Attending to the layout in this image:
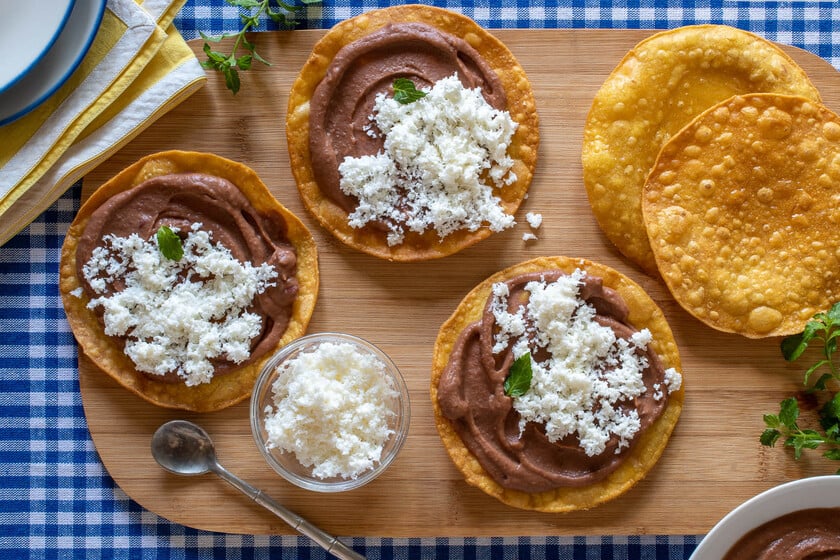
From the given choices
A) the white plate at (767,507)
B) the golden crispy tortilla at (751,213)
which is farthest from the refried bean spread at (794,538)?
the golden crispy tortilla at (751,213)

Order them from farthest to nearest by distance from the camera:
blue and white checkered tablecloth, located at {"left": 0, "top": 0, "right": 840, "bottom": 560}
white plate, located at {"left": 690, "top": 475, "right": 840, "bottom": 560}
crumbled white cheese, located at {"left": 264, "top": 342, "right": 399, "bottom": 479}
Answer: blue and white checkered tablecloth, located at {"left": 0, "top": 0, "right": 840, "bottom": 560} < crumbled white cheese, located at {"left": 264, "top": 342, "right": 399, "bottom": 479} < white plate, located at {"left": 690, "top": 475, "right": 840, "bottom": 560}

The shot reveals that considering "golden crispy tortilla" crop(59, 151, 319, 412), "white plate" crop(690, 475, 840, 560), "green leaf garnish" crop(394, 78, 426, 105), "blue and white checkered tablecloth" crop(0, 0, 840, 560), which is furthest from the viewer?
"blue and white checkered tablecloth" crop(0, 0, 840, 560)

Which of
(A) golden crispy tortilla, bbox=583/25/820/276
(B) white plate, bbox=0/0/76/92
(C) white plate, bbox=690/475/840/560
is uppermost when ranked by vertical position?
(B) white plate, bbox=0/0/76/92

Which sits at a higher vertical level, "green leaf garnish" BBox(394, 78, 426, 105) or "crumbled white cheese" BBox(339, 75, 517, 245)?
"green leaf garnish" BBox(394, 78, 426, 105)

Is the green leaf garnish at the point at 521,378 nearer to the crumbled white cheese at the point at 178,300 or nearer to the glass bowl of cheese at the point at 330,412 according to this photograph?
the glass bowl of cheese at the point at 330,412

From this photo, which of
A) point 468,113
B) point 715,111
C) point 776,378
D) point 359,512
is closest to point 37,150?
point 468,113

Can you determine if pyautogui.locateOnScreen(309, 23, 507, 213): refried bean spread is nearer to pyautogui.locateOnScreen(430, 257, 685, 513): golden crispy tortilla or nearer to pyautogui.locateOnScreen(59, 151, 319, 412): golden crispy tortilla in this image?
pyautogui.locateOnScreen(59, 151, 319, 412): golden crispy tortilla

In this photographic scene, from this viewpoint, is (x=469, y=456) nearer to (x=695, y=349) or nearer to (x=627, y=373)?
(x=627, y=373)

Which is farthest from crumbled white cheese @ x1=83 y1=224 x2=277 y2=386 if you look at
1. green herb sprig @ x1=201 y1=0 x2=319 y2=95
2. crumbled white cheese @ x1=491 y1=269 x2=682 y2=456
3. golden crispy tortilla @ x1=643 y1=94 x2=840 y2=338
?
golden crispy tortilla @ x1=643 y1=94 x2=840 y2=338

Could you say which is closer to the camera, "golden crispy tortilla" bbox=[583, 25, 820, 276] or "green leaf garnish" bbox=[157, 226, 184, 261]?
"green leaf garnish" bbox=[157, 226, 184, 261]
